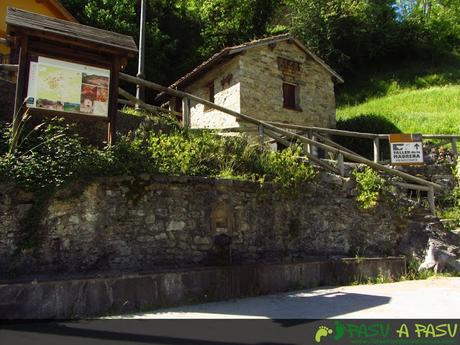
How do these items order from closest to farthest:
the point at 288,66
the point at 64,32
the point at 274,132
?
the point at 64,32 → the point at 274,132 → the point at 288,66

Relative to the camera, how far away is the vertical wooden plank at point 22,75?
637 cm

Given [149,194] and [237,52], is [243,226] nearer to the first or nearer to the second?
[149,194]

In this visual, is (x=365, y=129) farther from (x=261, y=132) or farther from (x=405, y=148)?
(x=261, y=132)

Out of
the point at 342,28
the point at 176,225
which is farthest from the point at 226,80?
the point at 342,28

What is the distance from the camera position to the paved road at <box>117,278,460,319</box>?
5770mm

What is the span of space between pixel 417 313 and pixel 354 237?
3.57m

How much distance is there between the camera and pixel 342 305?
21.0 ft

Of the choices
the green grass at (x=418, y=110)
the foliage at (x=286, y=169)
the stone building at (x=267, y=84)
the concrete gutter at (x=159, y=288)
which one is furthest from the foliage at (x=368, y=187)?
the green grass at (x=418, y=110)

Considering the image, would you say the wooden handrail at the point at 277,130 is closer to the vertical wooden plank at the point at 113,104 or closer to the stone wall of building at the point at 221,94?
the vertical wooden plank at the point at 113,104

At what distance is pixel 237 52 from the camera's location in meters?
16.6

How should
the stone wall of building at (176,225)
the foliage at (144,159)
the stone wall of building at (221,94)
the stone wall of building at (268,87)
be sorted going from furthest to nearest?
the stone wall of building at (268,87) → the stone wall of building at (221,94) → the foliage at (144,159) → the stone wall of building at (176,225)

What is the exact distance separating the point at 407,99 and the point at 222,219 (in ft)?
66.0

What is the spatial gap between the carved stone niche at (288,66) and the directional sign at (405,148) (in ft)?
23.7

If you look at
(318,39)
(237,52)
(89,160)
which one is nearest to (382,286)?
(89,160)
